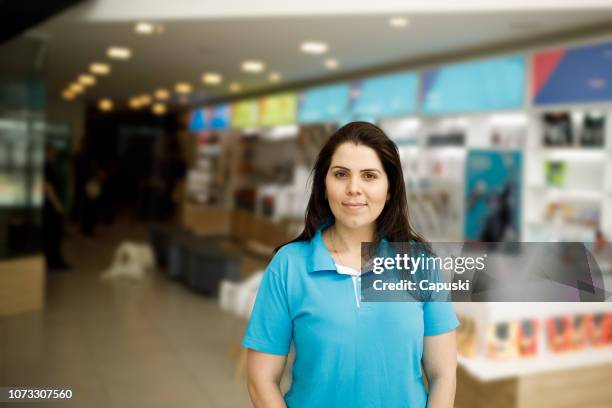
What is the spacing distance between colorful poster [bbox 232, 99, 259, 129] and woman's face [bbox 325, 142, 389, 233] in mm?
9990

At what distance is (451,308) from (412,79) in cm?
626

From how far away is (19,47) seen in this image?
5168mm

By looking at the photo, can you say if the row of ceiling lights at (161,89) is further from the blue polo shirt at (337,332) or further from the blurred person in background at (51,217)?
the blue polo shirt at (337,332)

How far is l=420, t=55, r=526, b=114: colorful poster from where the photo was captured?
19.5ft

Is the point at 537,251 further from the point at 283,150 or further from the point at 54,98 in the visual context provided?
the point at 54,98

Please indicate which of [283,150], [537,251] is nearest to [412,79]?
[283,150]

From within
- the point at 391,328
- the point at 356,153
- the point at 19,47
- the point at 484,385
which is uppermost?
the point at 19,47

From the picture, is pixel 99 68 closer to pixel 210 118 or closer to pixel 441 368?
pixel 210 118

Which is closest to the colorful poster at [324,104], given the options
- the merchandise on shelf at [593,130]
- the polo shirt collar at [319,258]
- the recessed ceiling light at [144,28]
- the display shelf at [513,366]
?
the recessed ceiling light at [144,28]

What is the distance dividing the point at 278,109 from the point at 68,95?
5365mm

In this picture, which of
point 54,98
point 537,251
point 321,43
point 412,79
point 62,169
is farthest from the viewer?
point 62,169

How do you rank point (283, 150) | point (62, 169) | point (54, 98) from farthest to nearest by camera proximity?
1. point (62, 169)
2. point (54, 98)
3. point (283, 150)

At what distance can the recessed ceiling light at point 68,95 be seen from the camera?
12312 mm

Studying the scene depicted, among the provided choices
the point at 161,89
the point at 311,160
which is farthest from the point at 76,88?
the point at 311,160
